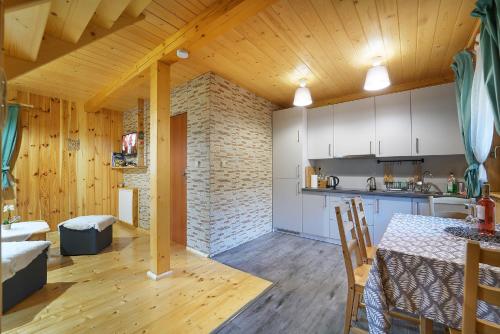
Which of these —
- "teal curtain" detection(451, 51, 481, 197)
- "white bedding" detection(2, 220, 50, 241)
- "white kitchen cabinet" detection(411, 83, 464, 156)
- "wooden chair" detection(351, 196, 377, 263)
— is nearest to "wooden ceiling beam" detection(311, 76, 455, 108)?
"white kitchen cabinet" detection(411, 83, 464, 156)

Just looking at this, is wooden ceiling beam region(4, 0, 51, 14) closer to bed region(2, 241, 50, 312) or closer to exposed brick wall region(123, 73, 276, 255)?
bed region(2, 241, 50, 312)

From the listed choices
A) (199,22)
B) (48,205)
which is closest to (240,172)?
(199,22)

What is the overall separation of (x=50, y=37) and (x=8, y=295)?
7.16ft

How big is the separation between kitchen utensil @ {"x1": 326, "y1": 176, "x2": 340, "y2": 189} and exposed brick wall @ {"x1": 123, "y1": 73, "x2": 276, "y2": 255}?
1.15 metres

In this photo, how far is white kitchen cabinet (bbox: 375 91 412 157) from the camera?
3.13 m

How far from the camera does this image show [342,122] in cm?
361

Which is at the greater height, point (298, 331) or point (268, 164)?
point (268, 164)

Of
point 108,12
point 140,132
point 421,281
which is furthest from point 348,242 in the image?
point 140,132

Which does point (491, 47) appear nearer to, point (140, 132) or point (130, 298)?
point (130, 298)

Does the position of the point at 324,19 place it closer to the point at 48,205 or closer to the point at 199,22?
the point at 199,22

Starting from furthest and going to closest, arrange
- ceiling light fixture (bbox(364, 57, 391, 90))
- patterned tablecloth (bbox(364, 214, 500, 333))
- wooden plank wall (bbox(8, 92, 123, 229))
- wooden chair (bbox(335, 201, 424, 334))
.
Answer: wooden plank wall (bbox(8, 92, 123, 229))
ceiling light fixture (bbox(364, 57, 391, 90))
wooden chair (bbox(335, 201, 424, 334))
patterned tablecloth (bbox(364, 214, 500, 333))

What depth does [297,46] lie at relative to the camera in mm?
2381

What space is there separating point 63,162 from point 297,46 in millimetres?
4317

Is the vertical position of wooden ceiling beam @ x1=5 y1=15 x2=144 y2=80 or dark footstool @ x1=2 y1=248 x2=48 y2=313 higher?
wooden ceiling beam @ x1=5 y1=15 x2=144 y2=80
